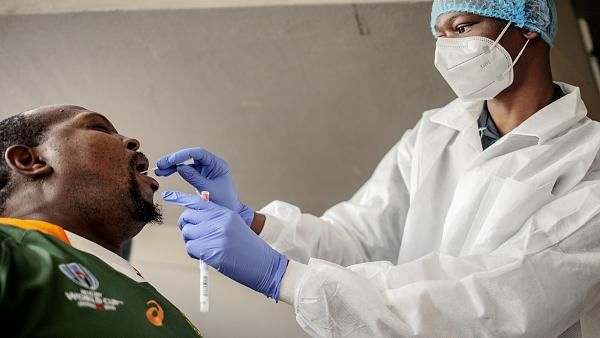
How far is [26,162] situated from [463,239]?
3.96 ft

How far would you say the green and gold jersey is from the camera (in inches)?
44.5

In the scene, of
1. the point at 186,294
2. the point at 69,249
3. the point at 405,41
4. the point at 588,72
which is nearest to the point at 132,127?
the point at 186,294

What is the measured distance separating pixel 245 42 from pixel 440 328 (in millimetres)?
1458

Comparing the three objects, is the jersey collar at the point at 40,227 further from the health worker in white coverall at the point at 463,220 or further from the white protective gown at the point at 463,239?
the white protective gown at the point at 463,239

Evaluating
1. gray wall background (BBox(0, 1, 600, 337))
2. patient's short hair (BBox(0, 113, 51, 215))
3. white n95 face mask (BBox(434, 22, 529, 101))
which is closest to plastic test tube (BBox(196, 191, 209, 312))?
patient's short hair (BBox(0, 113, 51, 215))

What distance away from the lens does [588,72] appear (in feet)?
9.71

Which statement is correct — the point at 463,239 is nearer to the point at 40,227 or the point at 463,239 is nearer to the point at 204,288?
the point at 204,288

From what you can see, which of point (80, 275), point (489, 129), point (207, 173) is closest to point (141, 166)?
point (207, 173)

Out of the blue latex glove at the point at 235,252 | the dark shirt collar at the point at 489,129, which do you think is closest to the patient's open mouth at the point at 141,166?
the blue latex glove at the point at 235,252

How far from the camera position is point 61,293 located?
3.88ft

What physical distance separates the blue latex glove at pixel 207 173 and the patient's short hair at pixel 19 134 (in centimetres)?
31

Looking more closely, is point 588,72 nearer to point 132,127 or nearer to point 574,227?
point 574,227

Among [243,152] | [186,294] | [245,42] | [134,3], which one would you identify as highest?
[134,3]

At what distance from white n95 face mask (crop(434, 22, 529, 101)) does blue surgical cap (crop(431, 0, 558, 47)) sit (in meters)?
0.04
